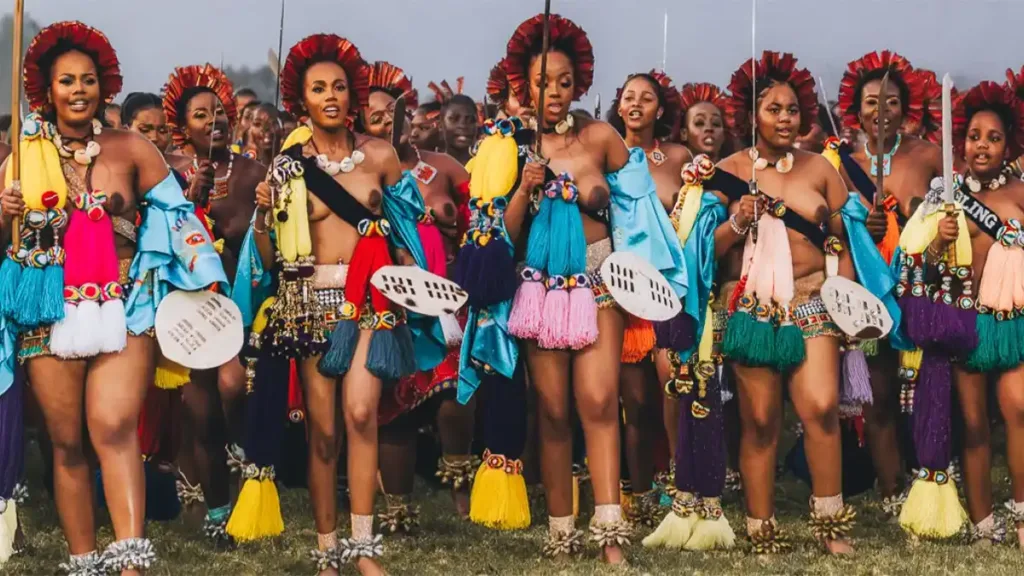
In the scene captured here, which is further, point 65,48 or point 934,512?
point 934,512

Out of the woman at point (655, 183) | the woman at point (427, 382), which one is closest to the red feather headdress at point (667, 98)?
the woman at point (655, 183)

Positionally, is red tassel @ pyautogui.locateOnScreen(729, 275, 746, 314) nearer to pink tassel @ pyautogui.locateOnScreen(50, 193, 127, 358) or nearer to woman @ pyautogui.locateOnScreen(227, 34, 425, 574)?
woman @ pyautogui.locateOnScreen(227, 34, 425, 574)

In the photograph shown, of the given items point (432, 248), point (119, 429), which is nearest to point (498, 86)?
point (432, 248)

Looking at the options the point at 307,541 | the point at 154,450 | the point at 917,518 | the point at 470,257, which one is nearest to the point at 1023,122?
the point at 917,518

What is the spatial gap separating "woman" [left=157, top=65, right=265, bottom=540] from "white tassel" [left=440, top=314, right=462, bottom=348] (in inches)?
43.5

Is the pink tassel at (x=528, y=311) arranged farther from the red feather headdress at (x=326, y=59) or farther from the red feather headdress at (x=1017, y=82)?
the red feather headdress at (x=1017, y=82)

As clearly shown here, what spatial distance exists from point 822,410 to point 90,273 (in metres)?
3.23

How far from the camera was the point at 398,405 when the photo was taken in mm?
8469

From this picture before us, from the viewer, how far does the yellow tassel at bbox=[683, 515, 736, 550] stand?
8109mm

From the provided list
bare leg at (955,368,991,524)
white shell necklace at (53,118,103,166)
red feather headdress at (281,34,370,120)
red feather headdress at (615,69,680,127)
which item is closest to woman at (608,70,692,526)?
red feather headdress at (615,69,680,127)

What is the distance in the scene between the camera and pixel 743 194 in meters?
7.94

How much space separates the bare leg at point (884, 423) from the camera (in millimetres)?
9203

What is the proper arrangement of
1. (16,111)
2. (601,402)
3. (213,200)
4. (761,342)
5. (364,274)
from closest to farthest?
(16,111)
(364,274)
(601,402)
(761,342)
(213,200)

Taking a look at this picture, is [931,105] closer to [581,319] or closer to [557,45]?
[557,45]
